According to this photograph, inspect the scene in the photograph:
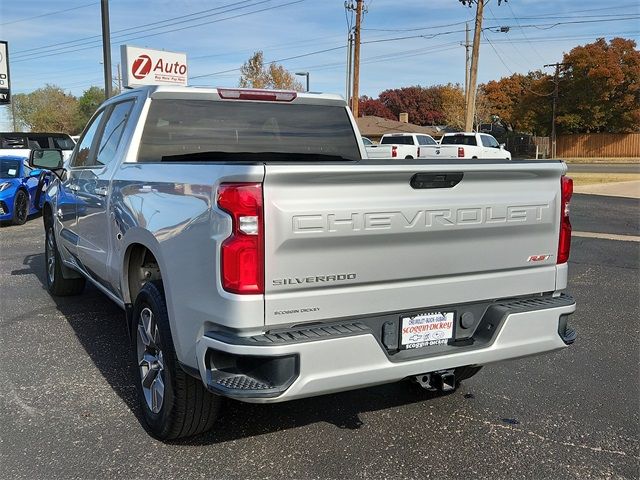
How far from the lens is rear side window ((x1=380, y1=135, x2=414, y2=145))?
2898cm

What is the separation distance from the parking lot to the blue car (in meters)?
7.75

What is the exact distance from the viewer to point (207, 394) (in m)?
3.28

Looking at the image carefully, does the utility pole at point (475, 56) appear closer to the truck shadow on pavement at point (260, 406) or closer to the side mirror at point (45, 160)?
the side mirror at point (45, 160)

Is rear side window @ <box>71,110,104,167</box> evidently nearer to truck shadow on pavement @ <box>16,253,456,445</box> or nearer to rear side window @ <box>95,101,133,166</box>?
rear side window @ <box>95,101,133,166</box>

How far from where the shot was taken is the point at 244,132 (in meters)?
4.79

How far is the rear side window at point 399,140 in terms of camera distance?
29.0m

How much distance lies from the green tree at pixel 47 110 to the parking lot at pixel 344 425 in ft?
276

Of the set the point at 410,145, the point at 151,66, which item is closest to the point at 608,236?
the point at 151,66

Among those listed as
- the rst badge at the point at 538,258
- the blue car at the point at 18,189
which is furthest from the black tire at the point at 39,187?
the rst badge at the point at 538,258

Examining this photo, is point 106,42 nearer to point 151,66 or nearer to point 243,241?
point 151,66

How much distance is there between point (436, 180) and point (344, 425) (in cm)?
160

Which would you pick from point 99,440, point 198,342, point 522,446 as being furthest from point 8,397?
point 522,446

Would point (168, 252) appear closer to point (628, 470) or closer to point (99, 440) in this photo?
point (99, 440)

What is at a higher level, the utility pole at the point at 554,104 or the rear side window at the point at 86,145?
the utility pole at the point at 554,104
